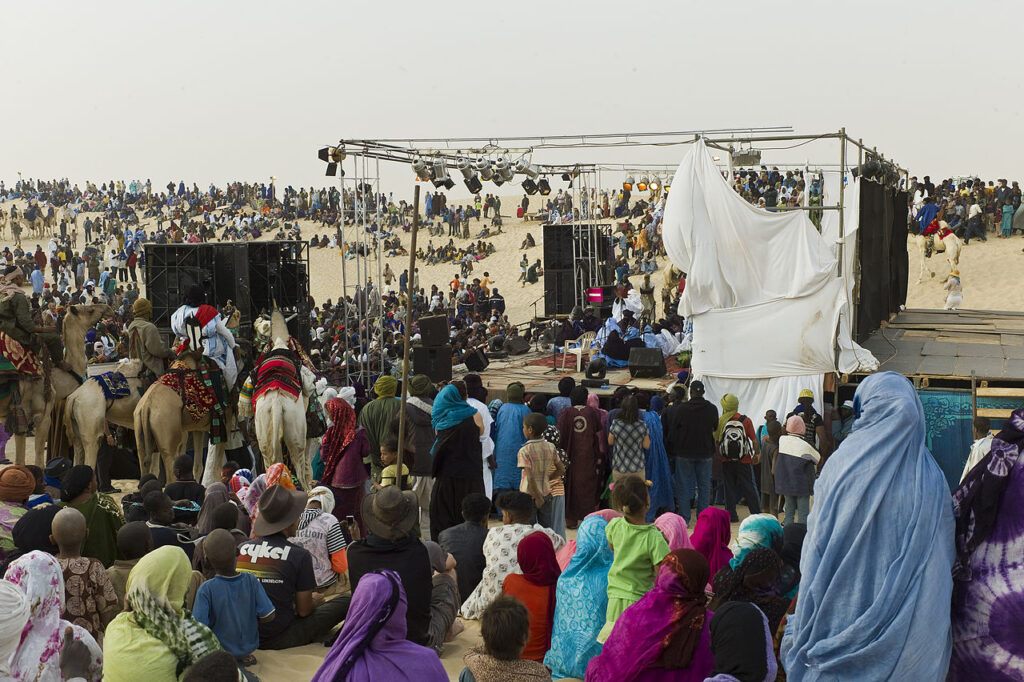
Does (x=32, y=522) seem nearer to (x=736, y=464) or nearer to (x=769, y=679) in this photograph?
(x=769, y=679)

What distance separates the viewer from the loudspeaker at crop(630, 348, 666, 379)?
14.7 meters

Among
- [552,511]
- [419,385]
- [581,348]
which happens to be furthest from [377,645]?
[581,348]

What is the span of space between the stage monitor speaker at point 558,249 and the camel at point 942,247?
383 inches

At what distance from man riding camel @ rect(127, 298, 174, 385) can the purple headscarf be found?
8.04 meters

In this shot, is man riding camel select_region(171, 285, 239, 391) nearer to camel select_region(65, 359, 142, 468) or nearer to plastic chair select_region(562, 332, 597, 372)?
camel select_region(65, 359, 142, 468)

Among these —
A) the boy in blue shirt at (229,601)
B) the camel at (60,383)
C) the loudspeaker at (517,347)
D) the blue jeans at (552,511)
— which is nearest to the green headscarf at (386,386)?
the blue jeans at (552,511)

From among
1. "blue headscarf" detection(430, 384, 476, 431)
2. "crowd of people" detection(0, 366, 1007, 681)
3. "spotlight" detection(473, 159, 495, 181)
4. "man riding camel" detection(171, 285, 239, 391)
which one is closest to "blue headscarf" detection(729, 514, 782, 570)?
"crowd of people" detection(0, 366, 1007, 681)

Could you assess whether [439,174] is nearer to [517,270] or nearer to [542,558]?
[542,558]

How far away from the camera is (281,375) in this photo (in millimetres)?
10234

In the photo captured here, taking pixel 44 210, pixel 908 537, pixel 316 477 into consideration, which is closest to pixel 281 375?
pixel 316 477

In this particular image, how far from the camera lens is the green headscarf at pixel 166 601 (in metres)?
4.33

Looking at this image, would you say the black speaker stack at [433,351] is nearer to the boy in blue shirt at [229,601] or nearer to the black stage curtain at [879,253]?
the black stage curtain at [879,253]

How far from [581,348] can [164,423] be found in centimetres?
743

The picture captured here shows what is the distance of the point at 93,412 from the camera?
36.1ft
